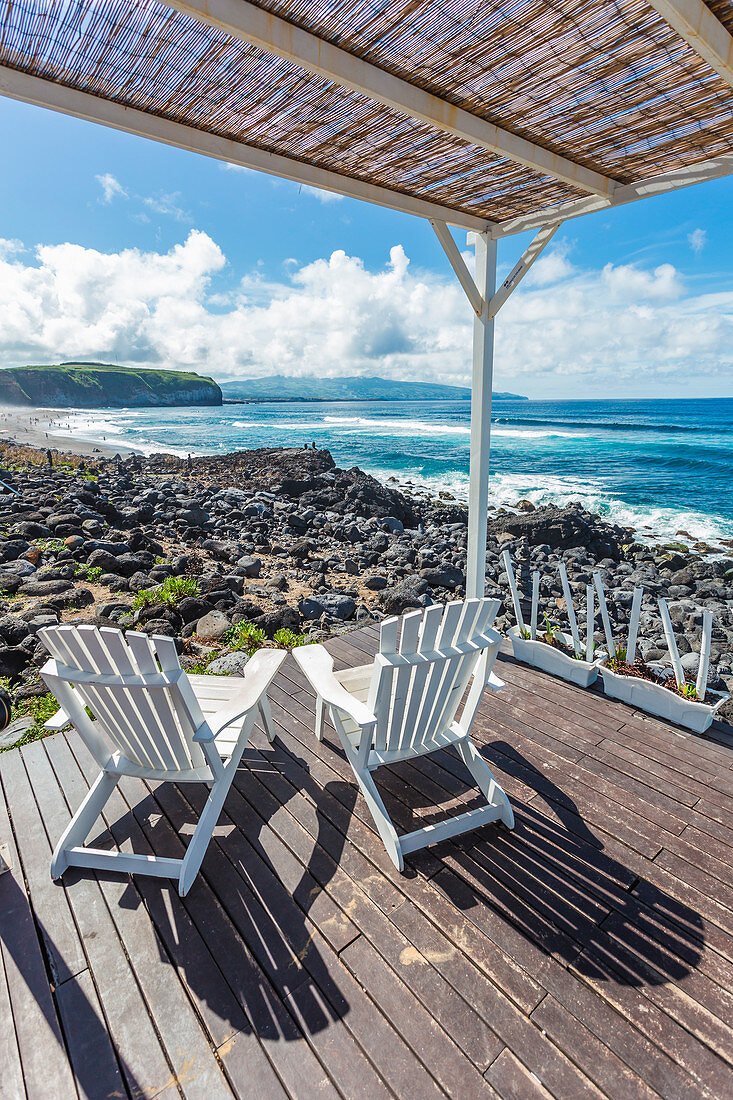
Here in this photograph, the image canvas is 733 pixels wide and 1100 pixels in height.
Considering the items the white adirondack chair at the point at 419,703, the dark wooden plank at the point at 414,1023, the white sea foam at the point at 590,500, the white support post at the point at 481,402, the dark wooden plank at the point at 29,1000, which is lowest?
the white sea foam at the point at 590,500

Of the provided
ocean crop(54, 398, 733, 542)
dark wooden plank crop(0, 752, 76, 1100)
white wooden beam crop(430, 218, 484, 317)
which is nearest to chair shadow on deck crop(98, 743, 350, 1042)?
dark wooden plank crop(0, 752, 76, 1100)

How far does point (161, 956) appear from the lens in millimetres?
1546

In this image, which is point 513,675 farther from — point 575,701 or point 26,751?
point 26,751

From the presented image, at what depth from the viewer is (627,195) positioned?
2350 millimetres

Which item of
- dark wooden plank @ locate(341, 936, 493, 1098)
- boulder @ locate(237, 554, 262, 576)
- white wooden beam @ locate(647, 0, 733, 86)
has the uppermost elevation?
white wooden beam @ locate(647, 0, 733, 86)

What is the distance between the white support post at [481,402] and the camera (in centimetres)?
292

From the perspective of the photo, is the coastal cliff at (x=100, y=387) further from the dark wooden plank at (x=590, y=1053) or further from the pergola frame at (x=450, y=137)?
the dark wooden plank at (x=590, y=1053)

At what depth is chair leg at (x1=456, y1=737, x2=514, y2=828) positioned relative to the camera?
2004 mm

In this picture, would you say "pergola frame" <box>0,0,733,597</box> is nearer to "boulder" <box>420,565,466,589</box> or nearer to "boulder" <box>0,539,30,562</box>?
"boulder" <box>420,565,466,589</box>

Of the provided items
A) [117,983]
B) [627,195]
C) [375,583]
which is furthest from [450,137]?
[375,583]

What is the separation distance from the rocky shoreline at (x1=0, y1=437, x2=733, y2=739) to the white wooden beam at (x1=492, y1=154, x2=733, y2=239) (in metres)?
2.71

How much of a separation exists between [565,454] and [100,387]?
6965 centimetres

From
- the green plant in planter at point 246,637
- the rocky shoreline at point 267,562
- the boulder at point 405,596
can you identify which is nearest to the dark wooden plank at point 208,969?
the rocky shoreline at point 267,562

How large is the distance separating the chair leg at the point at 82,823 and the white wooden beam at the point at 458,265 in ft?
9.33
